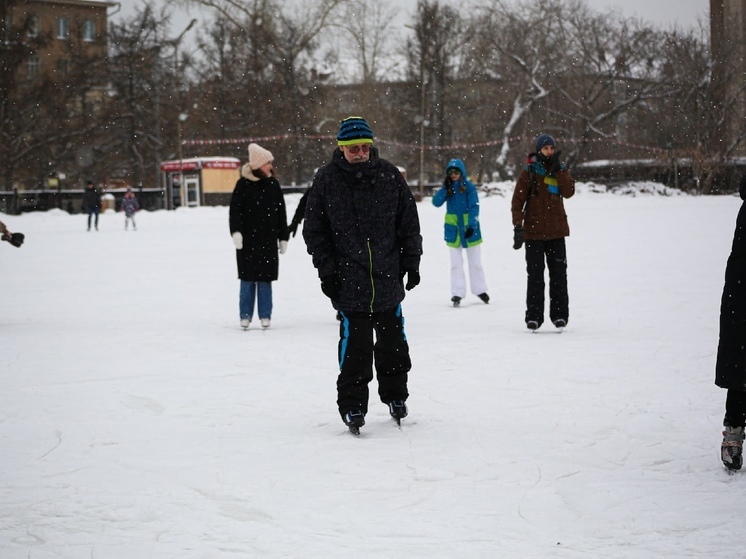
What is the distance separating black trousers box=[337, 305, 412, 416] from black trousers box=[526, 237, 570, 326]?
3408 mm

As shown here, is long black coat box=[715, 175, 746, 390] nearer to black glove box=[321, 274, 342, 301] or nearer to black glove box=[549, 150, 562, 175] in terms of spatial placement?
black glove box=[321, 274, 342, 301]

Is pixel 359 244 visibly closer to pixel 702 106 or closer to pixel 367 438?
pixel 367 438

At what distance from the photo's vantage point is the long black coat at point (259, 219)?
29.9 feet

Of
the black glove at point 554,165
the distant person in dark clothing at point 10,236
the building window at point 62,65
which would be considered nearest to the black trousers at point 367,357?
the black glove at point 554,165

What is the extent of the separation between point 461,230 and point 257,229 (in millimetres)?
2557

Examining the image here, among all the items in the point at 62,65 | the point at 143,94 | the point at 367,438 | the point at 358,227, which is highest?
the point at 62,65

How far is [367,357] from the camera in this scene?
16.8 ft

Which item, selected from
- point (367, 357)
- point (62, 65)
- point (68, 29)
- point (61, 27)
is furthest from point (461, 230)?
point (61, 27)

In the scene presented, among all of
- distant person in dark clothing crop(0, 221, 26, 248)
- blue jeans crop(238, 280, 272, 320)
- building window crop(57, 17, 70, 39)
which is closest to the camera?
distant person in dark clothing crop(0, 221, 26, 248)

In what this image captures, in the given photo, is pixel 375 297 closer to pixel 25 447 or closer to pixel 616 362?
pixel 25 447

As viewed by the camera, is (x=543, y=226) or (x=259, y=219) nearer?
(x=543, y=226)

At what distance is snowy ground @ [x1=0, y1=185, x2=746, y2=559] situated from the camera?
3533 millimetres

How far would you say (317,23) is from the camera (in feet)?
161

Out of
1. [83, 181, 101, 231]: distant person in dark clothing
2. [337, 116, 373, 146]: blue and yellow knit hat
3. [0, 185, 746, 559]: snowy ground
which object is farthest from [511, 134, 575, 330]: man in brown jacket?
[83, 181, 101, 231]: distant person in dark clothing
